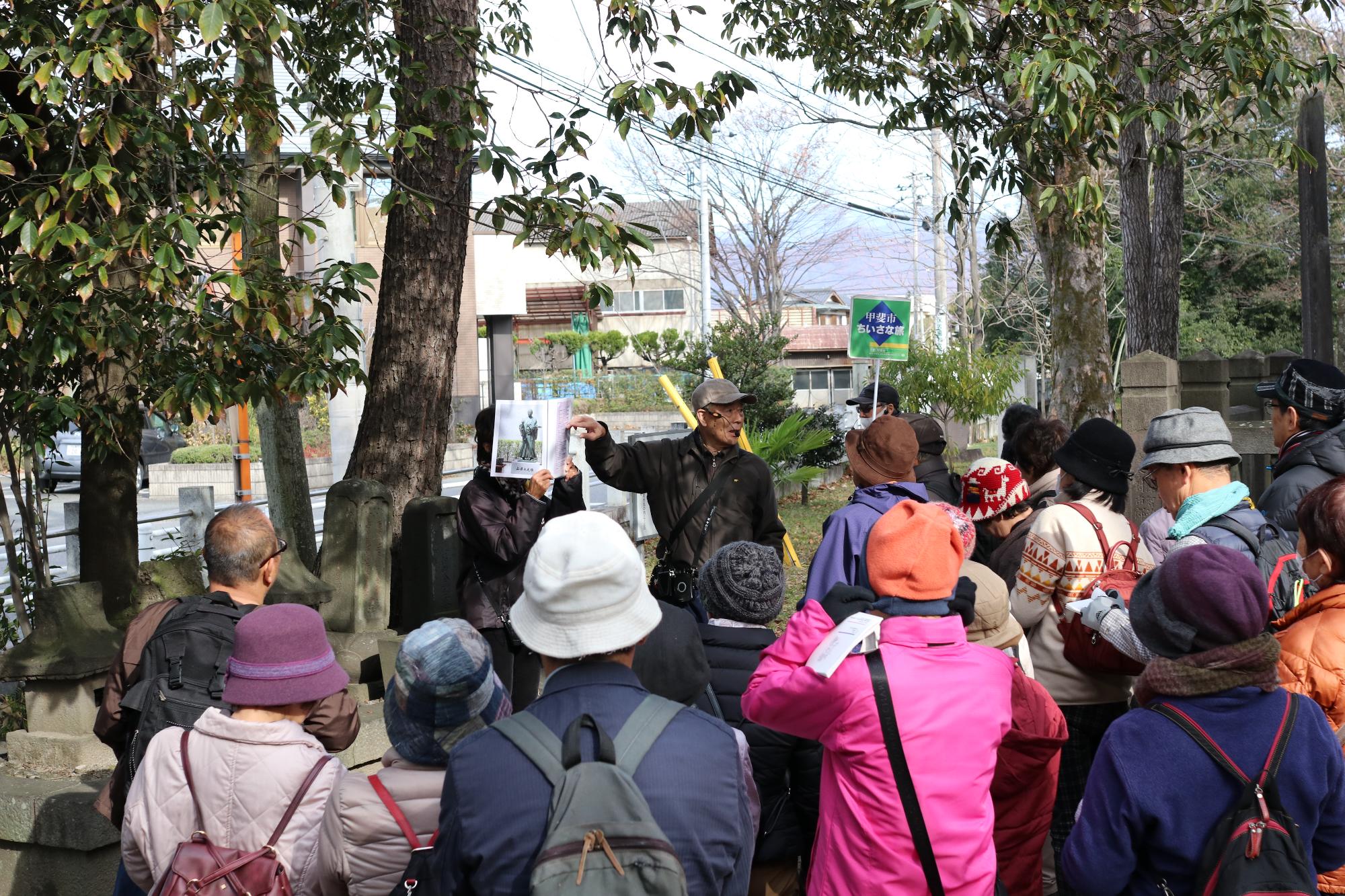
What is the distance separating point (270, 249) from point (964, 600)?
12.8ft

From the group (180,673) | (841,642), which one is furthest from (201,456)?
(841,642)

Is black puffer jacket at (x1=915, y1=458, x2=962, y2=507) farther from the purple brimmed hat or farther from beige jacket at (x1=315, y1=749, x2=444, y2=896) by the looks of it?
beige jacket at (x1=315, y1=749, x2=444, y2=896)

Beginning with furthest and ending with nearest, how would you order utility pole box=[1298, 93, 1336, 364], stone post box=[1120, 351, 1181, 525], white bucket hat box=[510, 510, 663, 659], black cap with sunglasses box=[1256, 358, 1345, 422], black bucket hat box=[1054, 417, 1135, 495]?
utility pole box=[1298, 93, 1336, 364] → stone post box=[1120, 351, 1181, 525] → black cap with sunglasses box=[1256, 358, 1345, 422] → black bucket hat box=[1054, 417, 1135, 495] → white bucket hat box=[510, 510, 663, 659]

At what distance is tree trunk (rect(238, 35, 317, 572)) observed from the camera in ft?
16.6

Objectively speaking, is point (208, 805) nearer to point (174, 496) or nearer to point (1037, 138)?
point (1037, 138)

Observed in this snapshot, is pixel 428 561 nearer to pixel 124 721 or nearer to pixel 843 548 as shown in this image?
pixel 843 548

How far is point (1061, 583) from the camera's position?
4.11 meters

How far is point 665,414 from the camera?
34688mm

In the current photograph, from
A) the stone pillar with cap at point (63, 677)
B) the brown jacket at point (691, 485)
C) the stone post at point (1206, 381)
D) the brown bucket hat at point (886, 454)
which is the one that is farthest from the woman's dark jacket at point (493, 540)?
the stone post at point (1206, 381)

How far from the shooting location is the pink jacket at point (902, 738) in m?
2.90

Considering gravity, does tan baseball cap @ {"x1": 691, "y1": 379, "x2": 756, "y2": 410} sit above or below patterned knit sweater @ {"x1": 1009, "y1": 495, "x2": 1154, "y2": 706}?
above

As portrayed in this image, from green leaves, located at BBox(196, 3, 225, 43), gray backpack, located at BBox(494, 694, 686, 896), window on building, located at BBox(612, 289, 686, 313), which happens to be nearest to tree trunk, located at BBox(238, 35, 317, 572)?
green leaves, located at BBox(196, 3, 225, 43)

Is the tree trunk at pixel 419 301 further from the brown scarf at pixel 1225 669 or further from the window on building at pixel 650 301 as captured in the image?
the window on building at pixel 650 301

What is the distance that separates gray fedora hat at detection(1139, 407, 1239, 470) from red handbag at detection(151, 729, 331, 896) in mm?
3037
